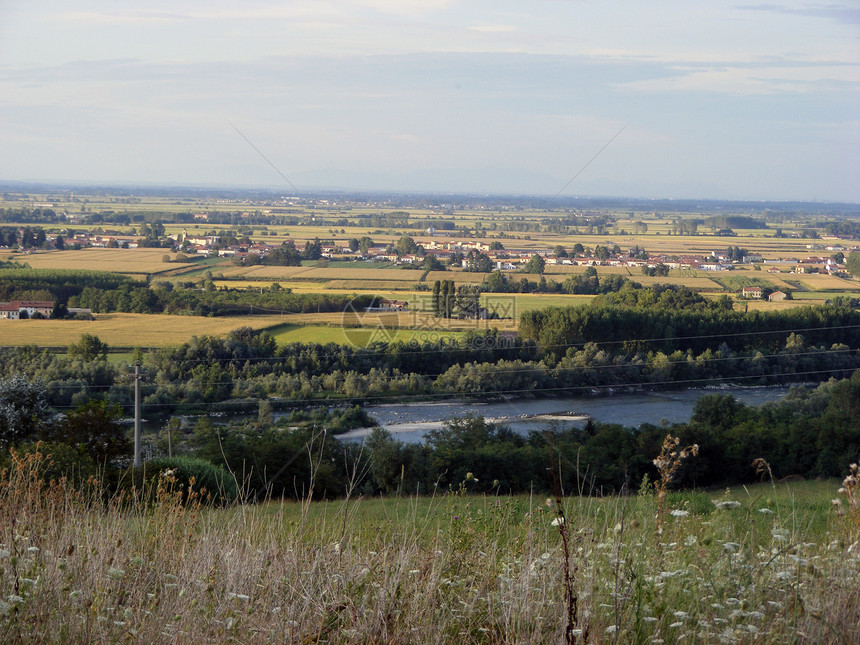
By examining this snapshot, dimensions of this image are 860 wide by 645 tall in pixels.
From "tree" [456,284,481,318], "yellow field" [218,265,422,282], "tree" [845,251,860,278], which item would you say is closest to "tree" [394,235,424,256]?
"yellow field" [218,265,422,282]

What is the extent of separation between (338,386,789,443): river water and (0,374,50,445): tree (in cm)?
761

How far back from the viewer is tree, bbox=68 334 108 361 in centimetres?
2631

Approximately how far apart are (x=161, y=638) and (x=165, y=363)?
2439cm

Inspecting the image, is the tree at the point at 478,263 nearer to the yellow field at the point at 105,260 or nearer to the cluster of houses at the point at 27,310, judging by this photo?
the yellow field at the point at 105,260

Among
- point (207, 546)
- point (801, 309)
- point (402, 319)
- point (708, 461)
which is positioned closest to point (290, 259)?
point (402, 319)

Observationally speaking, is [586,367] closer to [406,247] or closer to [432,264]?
[432,264]

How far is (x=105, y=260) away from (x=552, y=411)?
2959 centimetres

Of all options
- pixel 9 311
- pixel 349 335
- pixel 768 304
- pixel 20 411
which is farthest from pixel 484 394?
pixel 9 311

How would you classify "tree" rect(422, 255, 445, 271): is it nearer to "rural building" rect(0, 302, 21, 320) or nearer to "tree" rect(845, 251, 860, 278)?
"rural building" rect(0, 302, 21, 320)

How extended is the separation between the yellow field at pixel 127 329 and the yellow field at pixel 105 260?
7.33 metres

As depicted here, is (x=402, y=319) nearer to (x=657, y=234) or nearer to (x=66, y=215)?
(x=657, y=234)

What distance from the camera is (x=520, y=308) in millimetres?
33906

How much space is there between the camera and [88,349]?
2655 cm

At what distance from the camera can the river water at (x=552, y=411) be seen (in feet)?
71.4
